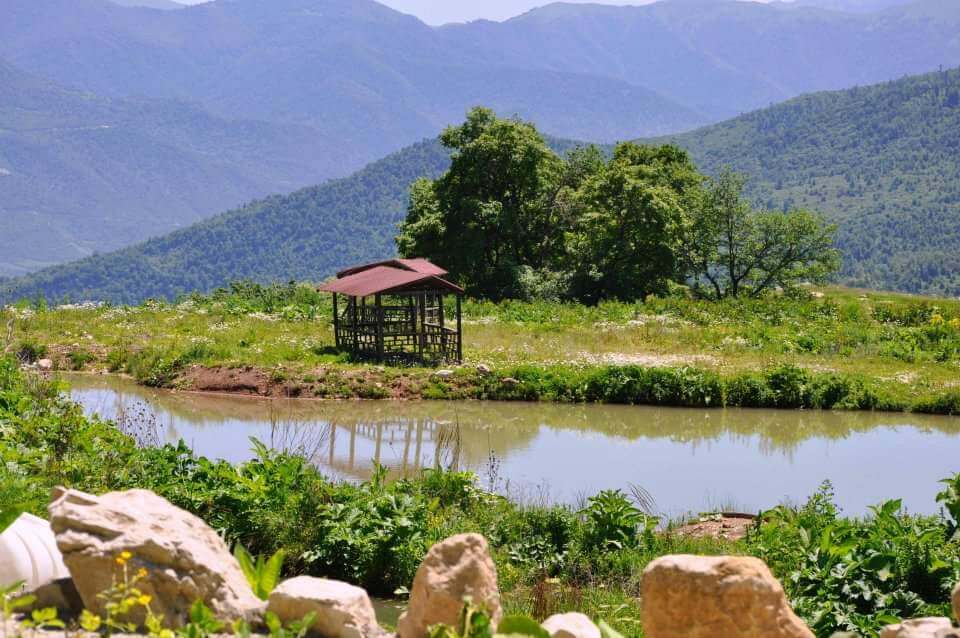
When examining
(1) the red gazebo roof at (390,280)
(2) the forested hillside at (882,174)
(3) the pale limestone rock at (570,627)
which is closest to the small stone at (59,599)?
(3) the pale limestone rock at (570,627)

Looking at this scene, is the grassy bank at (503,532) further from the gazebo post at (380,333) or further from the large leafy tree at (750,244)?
the large leafy tree at (750,244)

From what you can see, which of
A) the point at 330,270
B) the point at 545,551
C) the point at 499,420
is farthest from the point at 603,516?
the point at 330,270

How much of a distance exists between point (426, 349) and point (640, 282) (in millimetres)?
18522

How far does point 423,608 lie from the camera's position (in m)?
6.30

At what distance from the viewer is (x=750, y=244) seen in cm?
4841

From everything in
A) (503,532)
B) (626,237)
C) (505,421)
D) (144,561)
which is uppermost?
(626,237)

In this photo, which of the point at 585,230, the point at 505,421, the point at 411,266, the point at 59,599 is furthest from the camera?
the point at 585,230

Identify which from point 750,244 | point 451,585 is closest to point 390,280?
point 451,585

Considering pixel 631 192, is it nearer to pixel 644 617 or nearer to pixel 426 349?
pixel 426 349

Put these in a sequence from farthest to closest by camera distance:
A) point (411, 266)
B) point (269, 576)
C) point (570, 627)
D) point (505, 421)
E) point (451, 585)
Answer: point (411, 266) → point (505, 421) → point (269, 576) → point (451, 585) → point (570, 627)

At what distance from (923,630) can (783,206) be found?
6523 inches

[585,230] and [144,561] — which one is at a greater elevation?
[585,230]

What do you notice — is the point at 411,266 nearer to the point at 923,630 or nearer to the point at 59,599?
the point at 59,599

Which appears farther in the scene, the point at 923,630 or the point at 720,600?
the point at 720,600
